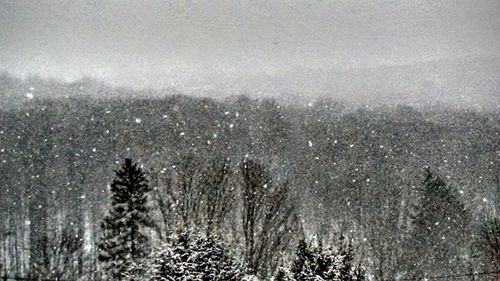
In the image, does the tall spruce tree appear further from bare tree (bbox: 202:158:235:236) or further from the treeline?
bare tree (bbox: 202:158:235:236)

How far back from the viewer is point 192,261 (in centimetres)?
1902

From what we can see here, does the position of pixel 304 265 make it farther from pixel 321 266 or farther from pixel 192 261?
pixel 192 261

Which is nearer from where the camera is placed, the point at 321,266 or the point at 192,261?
the point at 192,261

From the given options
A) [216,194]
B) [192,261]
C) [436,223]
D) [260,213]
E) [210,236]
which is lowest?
[436,223]

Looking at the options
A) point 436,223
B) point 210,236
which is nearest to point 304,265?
point 210,236

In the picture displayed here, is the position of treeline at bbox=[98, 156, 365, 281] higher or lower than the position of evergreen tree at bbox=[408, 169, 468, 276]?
higher

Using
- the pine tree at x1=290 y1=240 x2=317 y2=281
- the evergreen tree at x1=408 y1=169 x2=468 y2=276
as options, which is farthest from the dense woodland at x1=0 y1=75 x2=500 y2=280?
the pine tree at x1=290 y1=240 x2=317 y2=281

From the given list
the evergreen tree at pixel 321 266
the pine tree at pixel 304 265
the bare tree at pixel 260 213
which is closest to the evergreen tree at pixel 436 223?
the bare tree at pixel 260 213

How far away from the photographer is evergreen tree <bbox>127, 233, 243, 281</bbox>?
18797 mm

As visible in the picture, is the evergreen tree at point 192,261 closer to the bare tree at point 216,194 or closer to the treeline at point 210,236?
the treeline at point 210,236

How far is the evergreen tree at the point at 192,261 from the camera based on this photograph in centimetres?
1880

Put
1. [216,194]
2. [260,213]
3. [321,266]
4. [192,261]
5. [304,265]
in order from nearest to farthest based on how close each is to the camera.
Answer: [192,261]
[321,266]
[304,265]
[216,194]
[260,213]

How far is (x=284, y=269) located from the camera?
21.5 meters

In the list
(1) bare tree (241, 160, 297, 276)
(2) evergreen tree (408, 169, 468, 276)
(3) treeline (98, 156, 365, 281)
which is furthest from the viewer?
(2) evergreen tree (408, 169, 468, 276)
